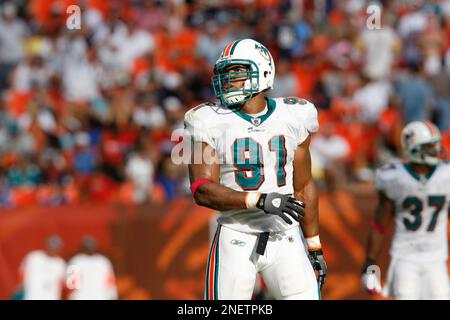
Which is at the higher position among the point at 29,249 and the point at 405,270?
the point at 29,249

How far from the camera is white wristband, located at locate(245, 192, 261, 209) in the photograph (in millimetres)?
5043

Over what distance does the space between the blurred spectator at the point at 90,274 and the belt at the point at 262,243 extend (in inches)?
200

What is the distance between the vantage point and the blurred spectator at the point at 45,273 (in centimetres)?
1023

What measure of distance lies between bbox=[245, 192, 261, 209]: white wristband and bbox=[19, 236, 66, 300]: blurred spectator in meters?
5.60

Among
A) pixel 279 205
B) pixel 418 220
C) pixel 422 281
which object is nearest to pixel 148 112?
pixel 418 220

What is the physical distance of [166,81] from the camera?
13047mm

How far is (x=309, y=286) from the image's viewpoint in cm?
525

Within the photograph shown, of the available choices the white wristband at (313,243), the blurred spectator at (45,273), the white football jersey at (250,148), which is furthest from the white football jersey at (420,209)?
the blurred spectator at (45,273)

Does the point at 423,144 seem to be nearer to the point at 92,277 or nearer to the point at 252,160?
the point at 252,160

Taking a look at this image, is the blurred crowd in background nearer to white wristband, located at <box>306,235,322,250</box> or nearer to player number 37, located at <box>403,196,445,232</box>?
player number 37, located at <box>403,196,445,232</box>

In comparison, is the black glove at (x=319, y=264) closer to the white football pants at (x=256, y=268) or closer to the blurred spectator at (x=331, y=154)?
the white football pants at (x=256, y=268)

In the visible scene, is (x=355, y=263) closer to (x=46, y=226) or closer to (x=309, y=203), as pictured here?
(x=46, y=226)
